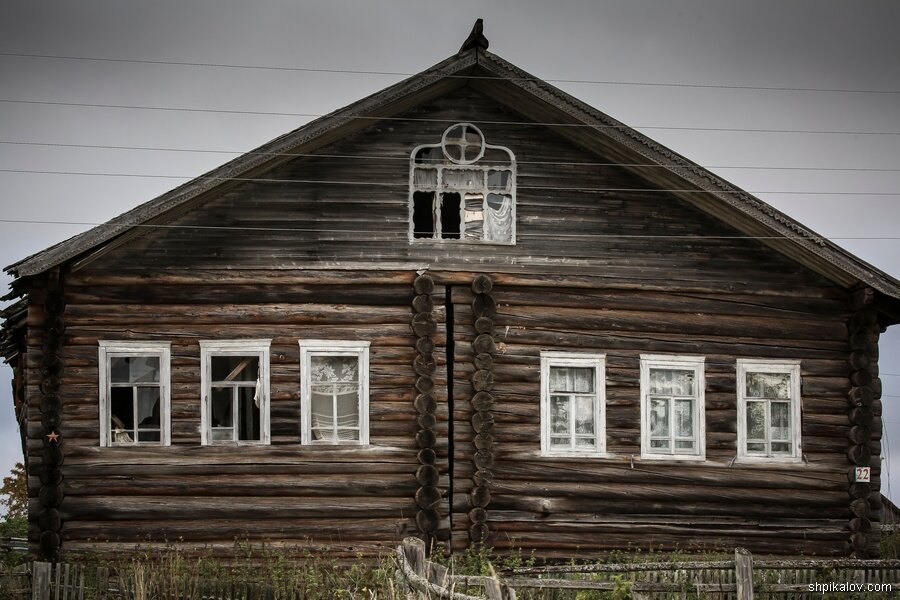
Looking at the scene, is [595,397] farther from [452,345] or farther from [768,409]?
[768,409]

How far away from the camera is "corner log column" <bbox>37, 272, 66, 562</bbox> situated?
17984 millimetres

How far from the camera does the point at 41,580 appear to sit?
16.1m

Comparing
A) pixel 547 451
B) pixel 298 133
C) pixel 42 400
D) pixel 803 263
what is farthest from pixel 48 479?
pixel 803 263

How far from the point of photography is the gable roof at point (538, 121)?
17.7 m

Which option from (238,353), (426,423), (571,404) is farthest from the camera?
Answer: (571,404)

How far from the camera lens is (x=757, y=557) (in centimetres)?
1902

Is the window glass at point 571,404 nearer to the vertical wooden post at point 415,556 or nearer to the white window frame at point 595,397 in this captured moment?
the white window frame at point 595,397

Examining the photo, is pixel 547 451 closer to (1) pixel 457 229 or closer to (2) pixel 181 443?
(1) pixel 457 229

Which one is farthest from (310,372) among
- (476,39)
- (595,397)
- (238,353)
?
(476,39)

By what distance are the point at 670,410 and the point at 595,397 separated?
1.26m

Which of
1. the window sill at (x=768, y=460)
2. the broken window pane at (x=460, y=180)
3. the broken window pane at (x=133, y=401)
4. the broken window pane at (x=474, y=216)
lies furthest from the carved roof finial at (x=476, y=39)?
the window sill at (x=768, y=460)

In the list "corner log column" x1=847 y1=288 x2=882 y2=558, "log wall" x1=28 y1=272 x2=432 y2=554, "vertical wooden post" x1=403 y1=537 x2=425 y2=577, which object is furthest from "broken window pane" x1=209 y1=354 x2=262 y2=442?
"corner log column" x1=847 y1=288 x2=882 y2=558

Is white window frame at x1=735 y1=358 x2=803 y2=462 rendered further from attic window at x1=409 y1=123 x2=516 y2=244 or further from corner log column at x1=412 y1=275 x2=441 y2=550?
corner log column at x1=412 y1=275 x2=441 y2=550

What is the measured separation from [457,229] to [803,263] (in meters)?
5.64
